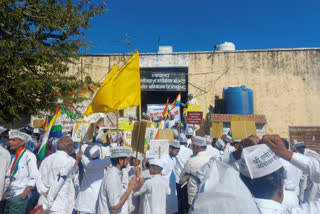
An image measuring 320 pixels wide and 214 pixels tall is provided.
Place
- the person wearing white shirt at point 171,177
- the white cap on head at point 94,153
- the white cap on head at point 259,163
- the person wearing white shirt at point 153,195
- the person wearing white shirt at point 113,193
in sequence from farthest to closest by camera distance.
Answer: the person wearing white shirt at point 171,177, the white cap on head at point 94,153, the person wearing white shirt at point 153,195, the person wearing white shirt at point 113,193, the white cap on head at point 259,163

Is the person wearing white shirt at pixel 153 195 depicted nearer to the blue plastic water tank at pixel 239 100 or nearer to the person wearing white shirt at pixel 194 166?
the person wearing white shirt at pixel 194 166

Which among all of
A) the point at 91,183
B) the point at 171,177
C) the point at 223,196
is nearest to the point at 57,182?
the point at 91,183

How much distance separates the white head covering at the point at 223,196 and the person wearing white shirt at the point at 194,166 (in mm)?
2698

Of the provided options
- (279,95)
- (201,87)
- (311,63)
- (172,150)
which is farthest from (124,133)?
(311,63)

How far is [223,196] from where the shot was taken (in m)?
1.49

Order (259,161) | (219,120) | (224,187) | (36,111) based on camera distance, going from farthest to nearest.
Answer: (219,120) < (36,111) < (259,161) < (224,187)

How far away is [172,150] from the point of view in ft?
19.5

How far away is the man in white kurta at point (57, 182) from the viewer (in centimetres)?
387

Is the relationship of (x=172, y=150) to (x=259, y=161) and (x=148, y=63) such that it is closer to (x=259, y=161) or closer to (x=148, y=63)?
(x=259, y=161)

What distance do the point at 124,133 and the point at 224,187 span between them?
5.18m

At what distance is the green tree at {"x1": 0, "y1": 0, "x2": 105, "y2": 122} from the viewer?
5.48 meters

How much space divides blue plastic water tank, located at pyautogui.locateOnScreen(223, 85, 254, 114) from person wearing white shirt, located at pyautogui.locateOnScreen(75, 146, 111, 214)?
35.1 feet

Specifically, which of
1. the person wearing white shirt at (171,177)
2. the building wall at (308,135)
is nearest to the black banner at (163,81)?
the building wall at (308,135)

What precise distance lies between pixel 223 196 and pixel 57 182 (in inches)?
126
